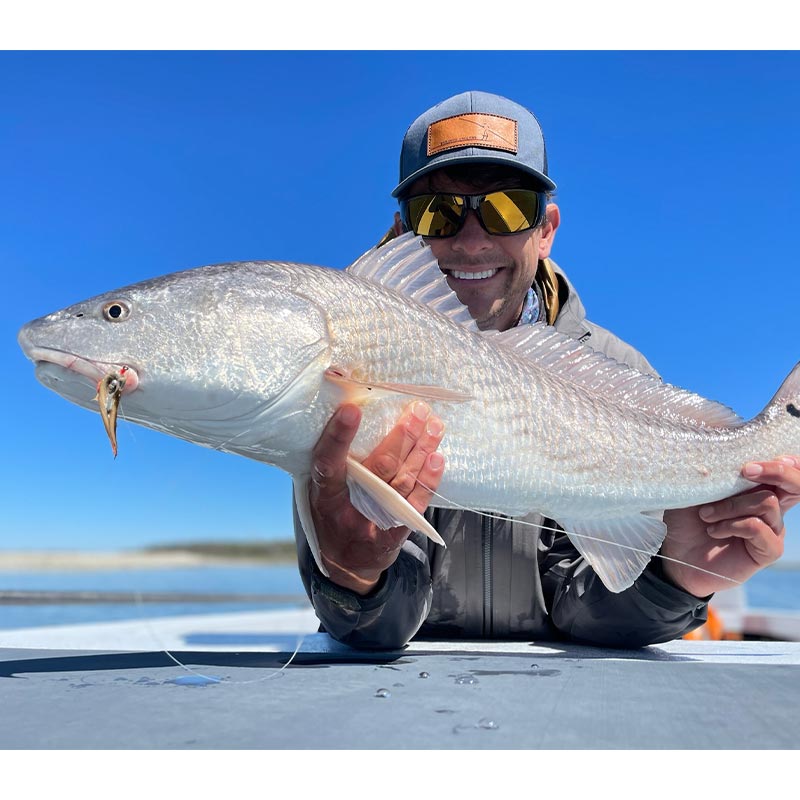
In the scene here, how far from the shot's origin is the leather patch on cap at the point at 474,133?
12.3ft

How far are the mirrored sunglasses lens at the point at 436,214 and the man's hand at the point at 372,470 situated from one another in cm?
171

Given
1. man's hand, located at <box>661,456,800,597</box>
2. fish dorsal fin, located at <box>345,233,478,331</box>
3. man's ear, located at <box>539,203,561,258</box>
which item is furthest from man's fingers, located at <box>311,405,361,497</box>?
man's ear, located at <box>539,203,561,258</box>

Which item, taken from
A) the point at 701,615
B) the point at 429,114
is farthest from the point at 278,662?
the point at 429,114

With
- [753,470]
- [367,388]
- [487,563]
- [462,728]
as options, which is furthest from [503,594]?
[462,728]

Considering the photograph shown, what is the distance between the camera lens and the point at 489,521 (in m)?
3.74

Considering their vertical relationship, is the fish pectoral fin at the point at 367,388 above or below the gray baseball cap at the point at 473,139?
below

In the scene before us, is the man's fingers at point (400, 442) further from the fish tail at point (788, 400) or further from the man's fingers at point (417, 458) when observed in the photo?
the fish tail at point (788, 400)

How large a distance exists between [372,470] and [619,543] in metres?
1.16

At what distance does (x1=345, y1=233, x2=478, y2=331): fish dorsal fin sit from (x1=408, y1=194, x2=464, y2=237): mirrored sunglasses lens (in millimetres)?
1110

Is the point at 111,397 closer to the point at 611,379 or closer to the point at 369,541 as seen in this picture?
the point at 369,541

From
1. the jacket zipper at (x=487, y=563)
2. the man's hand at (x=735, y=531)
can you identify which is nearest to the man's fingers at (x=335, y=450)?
the jacket zipper at (x=487, y=563)

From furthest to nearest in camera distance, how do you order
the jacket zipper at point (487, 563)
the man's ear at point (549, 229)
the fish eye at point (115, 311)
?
the man's ear at point (549, 229) → the jacket zipper at point (487, 563) → the fish eye at point (115, 311)

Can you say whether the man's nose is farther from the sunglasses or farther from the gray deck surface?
the gray deck surface

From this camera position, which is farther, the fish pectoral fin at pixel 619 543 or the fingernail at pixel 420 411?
the fish pectoral fin at pixel 619 543
